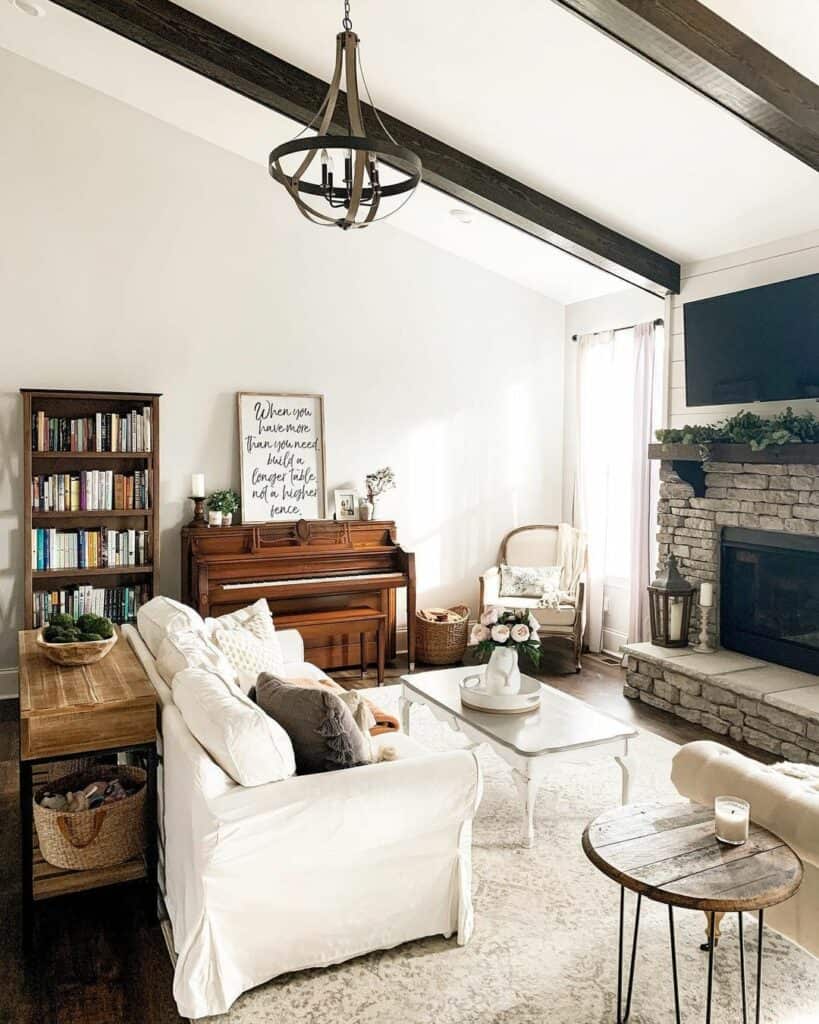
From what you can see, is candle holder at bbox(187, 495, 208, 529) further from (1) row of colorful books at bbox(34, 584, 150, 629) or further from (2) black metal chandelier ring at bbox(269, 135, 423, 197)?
(2) black metal chandelier ring at bbox(269, 135, 423, 197)

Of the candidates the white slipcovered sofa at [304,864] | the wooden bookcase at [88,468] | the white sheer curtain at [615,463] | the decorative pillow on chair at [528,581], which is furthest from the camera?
the decorative pillow on chair at [528,581]

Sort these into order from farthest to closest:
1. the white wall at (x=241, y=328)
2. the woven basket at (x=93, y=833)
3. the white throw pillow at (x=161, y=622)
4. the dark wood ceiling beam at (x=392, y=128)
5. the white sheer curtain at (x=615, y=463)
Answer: the white sheer curtain at (x=615, y=463), the white wall at (x=241, y=328), the dark wood ceiling beam at (x=392, y=128), the white throw pillow at (x=161, y=622), the woven basket at (x=93, y=833)

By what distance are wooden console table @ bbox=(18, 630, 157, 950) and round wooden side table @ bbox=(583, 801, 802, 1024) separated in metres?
1.44

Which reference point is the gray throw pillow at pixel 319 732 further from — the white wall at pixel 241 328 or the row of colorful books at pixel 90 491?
the white wall at pixel 241 328

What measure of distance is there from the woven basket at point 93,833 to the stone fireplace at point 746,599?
2.94 m

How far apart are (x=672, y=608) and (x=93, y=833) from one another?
344cm

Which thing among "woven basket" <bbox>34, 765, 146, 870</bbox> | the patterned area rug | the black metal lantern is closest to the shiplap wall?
the black metal lantern

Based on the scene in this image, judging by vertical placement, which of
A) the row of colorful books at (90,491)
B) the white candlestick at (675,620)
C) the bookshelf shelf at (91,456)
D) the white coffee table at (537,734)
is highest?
the bookshelf shelf at (91,456)

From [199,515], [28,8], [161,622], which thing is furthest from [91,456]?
[28,8]

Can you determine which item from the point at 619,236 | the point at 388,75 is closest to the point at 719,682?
the point at 619,236

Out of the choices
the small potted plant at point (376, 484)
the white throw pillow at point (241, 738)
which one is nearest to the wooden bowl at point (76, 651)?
the white throw pillow at point (241, 738)

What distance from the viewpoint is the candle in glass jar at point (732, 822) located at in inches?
83.5

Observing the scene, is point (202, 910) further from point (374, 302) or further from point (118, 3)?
point (374, 302)

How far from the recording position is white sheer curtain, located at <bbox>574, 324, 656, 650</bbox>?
5.77 meters
